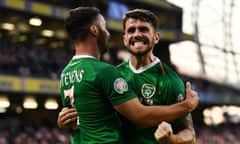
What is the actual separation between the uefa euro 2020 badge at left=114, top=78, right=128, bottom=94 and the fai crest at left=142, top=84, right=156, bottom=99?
0.37m

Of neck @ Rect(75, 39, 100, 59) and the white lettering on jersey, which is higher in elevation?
neck @ Rect(75, 39, 100, 59)

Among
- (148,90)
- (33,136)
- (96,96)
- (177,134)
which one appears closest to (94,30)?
(96,96)

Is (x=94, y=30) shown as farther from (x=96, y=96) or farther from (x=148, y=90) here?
(x=148, y=90)

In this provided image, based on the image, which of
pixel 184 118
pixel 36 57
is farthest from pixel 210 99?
pixel 184 118

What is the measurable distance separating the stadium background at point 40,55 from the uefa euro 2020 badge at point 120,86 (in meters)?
15.2

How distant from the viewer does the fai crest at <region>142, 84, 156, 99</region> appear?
4633 mm

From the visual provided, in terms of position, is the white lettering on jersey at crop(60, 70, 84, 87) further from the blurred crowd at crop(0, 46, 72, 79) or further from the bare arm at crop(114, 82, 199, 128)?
the blurred crowd at crop(0, 46, 72, 79)

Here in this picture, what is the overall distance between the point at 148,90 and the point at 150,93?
3 centimetres

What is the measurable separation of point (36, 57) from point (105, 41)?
1950cm

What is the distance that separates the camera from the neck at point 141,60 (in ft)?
15.6

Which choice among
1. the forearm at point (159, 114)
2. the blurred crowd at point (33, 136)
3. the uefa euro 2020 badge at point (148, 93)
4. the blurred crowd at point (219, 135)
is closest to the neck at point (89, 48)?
the uefa euro 2020 badge at point (148, 93)

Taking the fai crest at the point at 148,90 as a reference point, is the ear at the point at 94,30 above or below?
above

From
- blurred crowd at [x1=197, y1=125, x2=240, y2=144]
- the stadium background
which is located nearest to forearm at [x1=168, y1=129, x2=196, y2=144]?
the stadium background

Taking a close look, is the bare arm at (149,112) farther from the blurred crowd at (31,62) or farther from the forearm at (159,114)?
the blurred crowd at (31,62)
